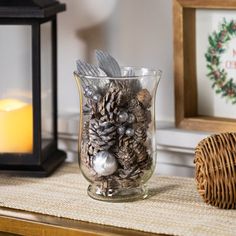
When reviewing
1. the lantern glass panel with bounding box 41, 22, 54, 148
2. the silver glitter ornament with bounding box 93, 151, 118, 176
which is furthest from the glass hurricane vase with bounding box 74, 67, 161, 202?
the lantern glass panel with bounding box 41, 22, 54, 148

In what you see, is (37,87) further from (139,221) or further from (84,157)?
(139,221)

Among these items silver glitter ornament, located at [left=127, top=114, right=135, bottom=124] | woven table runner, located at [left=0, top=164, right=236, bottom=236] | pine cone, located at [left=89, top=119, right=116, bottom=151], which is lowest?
woven table runner, located at [left=0, top=164, right=236, bottom=236]

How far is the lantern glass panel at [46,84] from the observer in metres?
1.01

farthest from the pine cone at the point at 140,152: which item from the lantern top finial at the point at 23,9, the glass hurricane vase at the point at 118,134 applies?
the lantern top finial at the point at 23,9

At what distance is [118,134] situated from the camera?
898 millimetres

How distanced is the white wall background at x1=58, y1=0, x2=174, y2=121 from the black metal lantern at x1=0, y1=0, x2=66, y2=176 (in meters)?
0.12

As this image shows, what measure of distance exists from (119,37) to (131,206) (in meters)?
0.33

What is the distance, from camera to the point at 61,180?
100cm

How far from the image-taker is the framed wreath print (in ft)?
3.38

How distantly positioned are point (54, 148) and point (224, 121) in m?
0.25

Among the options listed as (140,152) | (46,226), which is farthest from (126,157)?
(46,226)

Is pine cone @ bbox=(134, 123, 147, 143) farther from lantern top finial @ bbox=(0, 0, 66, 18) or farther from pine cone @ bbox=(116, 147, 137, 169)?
lantern top finial @ bbox=(0, 0, 66, 18)

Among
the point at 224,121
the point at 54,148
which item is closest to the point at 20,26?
the point at 54,148

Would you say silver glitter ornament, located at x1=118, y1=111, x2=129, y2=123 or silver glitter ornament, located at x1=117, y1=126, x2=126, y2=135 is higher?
silver glitter ornament, located at x1=118, y1=111, x2=129, y2=123
